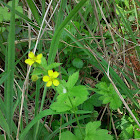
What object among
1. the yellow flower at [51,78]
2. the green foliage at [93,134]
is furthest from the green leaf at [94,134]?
the yellow flower at [51,78]

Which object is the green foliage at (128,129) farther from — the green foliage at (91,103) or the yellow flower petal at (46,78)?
the yellow flower petal at (46,78)

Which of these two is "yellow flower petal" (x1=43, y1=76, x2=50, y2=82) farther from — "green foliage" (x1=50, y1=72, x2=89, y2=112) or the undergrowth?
"green foliage" (x1=50, y1=72, x2=89, y2=112)

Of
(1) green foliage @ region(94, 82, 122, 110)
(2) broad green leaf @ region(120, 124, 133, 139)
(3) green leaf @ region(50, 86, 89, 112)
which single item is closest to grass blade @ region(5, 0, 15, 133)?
(3) green leaf @ region(50, 86, 89, 112)

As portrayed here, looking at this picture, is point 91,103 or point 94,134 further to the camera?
point 91,103

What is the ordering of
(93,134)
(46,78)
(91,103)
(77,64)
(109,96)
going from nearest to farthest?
(46,78) < (93,134) < (109,96) < (91,103) < (77,64)

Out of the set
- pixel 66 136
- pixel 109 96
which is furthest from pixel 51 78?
pixel 109 96

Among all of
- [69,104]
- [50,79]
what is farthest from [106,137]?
[50,79]

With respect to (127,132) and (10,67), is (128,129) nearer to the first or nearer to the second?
(127,132)

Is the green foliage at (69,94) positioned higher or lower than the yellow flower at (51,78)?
lower

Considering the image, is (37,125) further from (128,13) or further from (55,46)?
(128,13)
